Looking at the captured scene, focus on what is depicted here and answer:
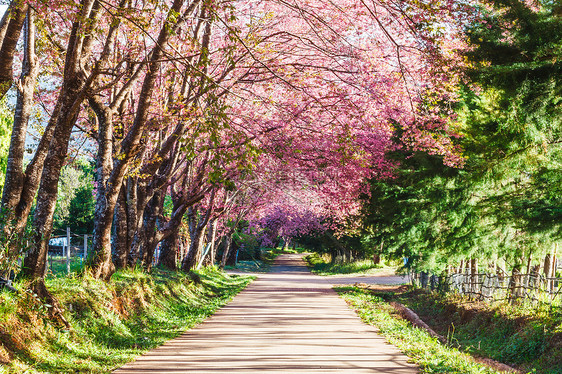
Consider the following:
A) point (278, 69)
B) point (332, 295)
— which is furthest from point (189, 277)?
point (278, 69)

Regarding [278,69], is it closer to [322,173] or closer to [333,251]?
[322,173]

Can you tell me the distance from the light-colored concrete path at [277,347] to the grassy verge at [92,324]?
505 mm

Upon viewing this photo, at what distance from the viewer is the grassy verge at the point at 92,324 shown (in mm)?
7543

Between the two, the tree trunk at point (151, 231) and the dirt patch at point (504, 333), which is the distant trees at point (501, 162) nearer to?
the dirt patch at point (504, 333)

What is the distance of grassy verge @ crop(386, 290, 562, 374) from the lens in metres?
12.2

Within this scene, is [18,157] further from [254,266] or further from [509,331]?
[254,266]

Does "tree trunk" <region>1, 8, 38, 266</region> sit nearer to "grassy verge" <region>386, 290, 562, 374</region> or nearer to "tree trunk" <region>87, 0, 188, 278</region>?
"tree trunk" <region>87, 0, 188, 278</region>

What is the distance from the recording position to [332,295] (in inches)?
899

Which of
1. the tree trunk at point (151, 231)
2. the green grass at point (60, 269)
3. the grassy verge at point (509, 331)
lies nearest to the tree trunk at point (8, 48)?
the green grass at point (60, 269)

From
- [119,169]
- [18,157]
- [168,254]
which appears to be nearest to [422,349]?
[119,169]

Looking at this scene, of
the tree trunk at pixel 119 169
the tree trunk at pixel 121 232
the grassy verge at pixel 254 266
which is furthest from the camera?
the grassy verge at pixel 254 266

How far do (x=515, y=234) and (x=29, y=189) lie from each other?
11.2 metres

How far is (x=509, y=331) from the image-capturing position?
1430 cm

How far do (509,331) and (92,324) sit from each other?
988 cm
